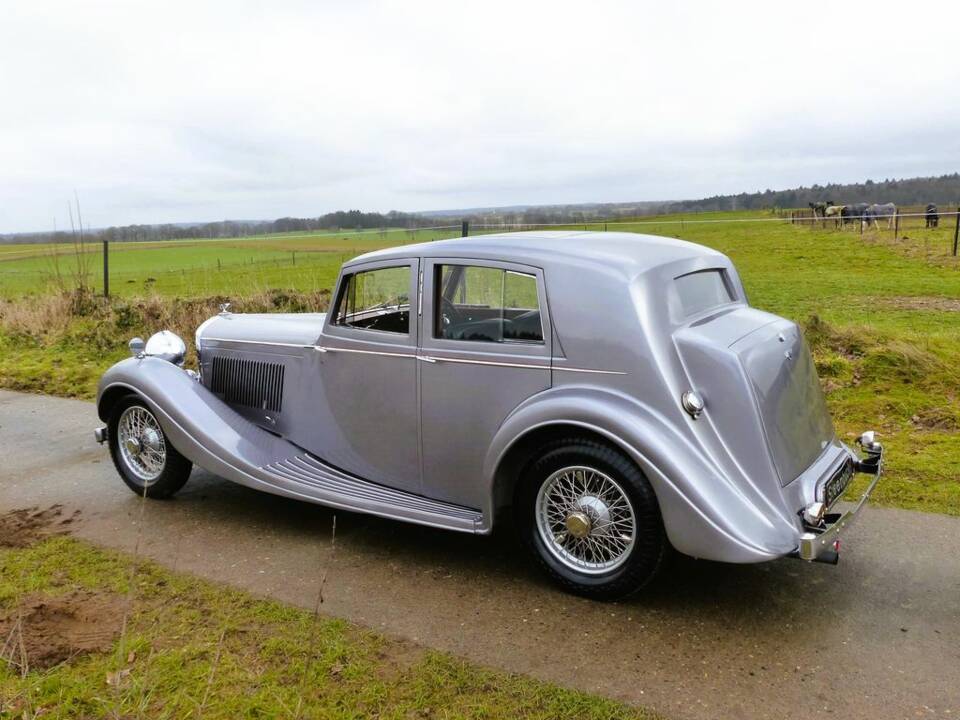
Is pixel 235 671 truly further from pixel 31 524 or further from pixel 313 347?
pixel 31 524

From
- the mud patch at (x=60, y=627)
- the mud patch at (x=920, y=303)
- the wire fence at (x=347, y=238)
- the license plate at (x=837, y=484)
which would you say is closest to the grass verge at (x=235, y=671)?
the mud patch at (x=60, y=627)

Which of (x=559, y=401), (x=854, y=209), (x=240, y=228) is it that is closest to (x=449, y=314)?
(x=559, y=401)

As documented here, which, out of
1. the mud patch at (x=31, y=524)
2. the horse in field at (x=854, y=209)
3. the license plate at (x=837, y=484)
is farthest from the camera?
the horse in field at (x=854, y=209)

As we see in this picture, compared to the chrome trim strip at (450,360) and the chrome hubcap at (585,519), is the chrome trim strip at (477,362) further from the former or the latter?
the chrome hubcap at (585,519)

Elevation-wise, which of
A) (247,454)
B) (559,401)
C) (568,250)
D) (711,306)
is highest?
(568,250)

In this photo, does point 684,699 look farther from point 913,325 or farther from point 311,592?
point 913,325

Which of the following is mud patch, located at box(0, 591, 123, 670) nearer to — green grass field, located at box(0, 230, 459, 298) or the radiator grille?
the radiator grille

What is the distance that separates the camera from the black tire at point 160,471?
5316mm

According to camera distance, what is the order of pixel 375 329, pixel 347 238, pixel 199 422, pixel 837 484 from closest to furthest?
pixel 837 484 → pixel 375 329 → pixel 199 422 → pixel 347 238

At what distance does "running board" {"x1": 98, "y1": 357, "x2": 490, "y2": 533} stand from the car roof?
1.36 metres

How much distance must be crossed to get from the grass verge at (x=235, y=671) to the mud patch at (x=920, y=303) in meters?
9.87

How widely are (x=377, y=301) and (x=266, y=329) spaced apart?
118 cm

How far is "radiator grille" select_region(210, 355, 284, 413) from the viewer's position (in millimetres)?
5238

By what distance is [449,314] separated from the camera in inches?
171
